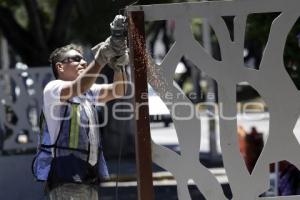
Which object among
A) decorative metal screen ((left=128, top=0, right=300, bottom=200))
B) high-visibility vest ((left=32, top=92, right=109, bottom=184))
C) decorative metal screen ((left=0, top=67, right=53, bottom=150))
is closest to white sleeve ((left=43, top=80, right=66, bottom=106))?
high-visibility vest ((left=32, top=92, right=109, bottom=184))

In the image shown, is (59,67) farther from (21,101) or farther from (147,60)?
(21,101)

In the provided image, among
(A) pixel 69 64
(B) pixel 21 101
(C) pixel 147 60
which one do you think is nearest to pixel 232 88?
(C) pixel 147 60

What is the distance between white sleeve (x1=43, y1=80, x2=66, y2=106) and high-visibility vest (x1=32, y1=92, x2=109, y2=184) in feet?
0.23

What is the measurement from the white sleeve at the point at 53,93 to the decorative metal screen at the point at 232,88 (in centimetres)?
62

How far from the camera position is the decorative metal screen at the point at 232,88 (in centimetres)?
489

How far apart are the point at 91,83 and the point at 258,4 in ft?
4.13

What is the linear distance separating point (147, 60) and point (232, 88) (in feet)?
2.02

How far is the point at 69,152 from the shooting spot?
470 cm

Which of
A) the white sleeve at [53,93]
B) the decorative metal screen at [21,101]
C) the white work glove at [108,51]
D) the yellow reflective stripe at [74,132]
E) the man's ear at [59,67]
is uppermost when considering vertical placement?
the white work glove at [108,51]

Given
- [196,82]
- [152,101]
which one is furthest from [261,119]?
[152,101]

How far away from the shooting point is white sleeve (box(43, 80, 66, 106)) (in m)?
4.63

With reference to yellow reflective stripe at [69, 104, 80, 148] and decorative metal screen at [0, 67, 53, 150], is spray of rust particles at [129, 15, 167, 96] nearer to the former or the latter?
yellow reflective stripe at [69, 104, 80, 148]

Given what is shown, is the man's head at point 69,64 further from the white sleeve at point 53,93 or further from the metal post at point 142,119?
the metal post at point 142,119

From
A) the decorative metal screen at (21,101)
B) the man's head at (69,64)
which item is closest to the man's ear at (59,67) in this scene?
the man's head at (69,64)
